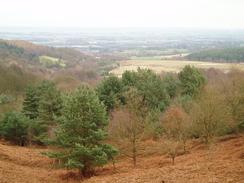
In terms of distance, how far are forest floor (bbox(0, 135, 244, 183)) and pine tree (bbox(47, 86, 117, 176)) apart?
3.83 feet

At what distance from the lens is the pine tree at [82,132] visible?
25.3 meters

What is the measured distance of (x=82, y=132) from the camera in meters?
26.0

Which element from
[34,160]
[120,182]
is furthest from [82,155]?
[34,160]

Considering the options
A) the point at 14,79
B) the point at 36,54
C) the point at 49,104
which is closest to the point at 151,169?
the point at 49,104

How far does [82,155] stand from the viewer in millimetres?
25062

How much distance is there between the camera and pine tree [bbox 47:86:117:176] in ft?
82.9

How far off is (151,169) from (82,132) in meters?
4.83

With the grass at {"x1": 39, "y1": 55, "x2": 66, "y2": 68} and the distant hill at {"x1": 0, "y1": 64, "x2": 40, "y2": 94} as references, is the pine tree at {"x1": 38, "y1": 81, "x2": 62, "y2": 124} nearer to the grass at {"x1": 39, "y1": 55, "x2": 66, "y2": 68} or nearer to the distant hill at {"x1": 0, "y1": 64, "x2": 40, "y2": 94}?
the distant hill at {"x1": 0, "y1": 64, "x2": 40, "y2": 94}

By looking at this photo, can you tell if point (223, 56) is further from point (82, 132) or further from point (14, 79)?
point (82, 132)

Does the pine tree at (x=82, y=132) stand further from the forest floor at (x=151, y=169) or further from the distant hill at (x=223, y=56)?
the distant hill at (x=223, y=56)

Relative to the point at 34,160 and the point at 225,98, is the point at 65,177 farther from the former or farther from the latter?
the point at 225,98

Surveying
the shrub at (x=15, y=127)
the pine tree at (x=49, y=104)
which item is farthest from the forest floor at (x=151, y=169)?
the pine tree at (x=49, y=104)

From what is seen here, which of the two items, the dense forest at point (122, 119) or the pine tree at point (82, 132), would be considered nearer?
the pine tree at point (82, 132)

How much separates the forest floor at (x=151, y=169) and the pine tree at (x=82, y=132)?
3.83 feet
